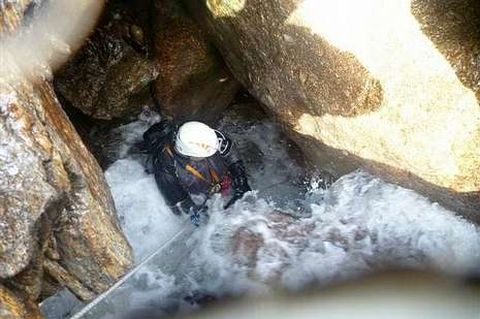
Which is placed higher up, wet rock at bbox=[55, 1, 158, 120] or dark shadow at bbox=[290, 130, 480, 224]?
dark shadow at bbox=[290, 130, 480, 224]

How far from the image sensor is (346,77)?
4.57 meters

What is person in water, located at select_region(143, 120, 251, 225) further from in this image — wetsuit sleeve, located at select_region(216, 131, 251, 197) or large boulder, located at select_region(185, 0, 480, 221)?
large boulder, located at select_region(185, 0, 480, 221)

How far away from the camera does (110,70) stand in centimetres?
603

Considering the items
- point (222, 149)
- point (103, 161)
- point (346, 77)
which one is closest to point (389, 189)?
point (346, 77)

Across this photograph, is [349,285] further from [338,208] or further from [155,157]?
[155,157]

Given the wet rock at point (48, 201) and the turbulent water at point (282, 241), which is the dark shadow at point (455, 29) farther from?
the wet rock at point (48, 201)

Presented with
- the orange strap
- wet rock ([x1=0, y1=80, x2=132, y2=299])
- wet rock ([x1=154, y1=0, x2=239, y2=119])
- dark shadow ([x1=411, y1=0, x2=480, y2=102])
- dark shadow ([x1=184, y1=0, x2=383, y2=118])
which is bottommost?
wet rock ([x1=0, y1=80, x2=132, y2=299])

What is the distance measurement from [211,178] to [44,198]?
2583mm

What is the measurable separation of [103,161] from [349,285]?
11.7ft

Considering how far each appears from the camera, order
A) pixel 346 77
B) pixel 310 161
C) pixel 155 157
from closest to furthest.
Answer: pixel 346 77 < pixel 155 157 < pixel 310 161

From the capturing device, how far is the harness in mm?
5486

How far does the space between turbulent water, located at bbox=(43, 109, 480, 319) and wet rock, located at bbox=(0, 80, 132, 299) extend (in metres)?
1.33

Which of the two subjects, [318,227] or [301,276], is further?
[318,227]

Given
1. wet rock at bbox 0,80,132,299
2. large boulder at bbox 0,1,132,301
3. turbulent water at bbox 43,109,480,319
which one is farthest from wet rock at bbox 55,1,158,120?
wet rock at bbox 0,80,132,299
